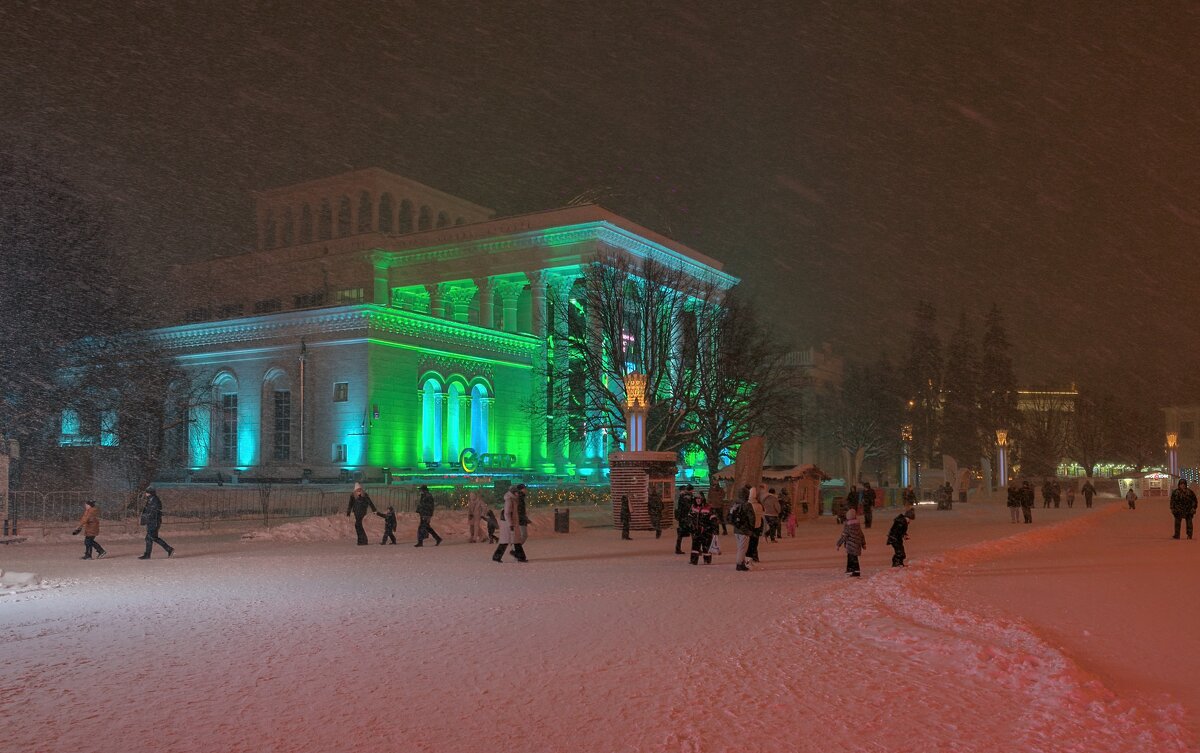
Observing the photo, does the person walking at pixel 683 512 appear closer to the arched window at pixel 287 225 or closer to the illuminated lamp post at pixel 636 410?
the illuminated lamp post at pixel 636 410

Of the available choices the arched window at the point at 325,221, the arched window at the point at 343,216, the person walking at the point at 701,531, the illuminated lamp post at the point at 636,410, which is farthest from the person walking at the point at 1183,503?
the arched window at the point at 325,221

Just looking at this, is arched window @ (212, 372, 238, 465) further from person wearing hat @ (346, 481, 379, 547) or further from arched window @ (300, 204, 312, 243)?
person wearing hat @ (346, 481, 379, 547)

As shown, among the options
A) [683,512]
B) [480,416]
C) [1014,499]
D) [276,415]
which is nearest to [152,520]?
[683,512]

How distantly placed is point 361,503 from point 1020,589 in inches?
550

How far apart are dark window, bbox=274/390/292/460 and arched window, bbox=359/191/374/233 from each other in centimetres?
2321

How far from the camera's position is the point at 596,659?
9016 mm

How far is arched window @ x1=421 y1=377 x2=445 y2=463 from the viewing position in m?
44.7

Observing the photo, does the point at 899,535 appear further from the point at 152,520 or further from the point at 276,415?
the point at 276,415

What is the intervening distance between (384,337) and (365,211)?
26.0 meters

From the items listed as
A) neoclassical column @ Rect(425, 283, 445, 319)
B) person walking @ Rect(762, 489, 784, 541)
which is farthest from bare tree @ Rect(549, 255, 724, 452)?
person walking @ Rect(762, 489, 784, 541)

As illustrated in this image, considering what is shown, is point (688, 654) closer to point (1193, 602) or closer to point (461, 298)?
point (1193, 602)

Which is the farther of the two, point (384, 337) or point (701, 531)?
point (384, 337)

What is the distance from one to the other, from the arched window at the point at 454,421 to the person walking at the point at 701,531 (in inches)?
1150

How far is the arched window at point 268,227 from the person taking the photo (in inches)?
2761
